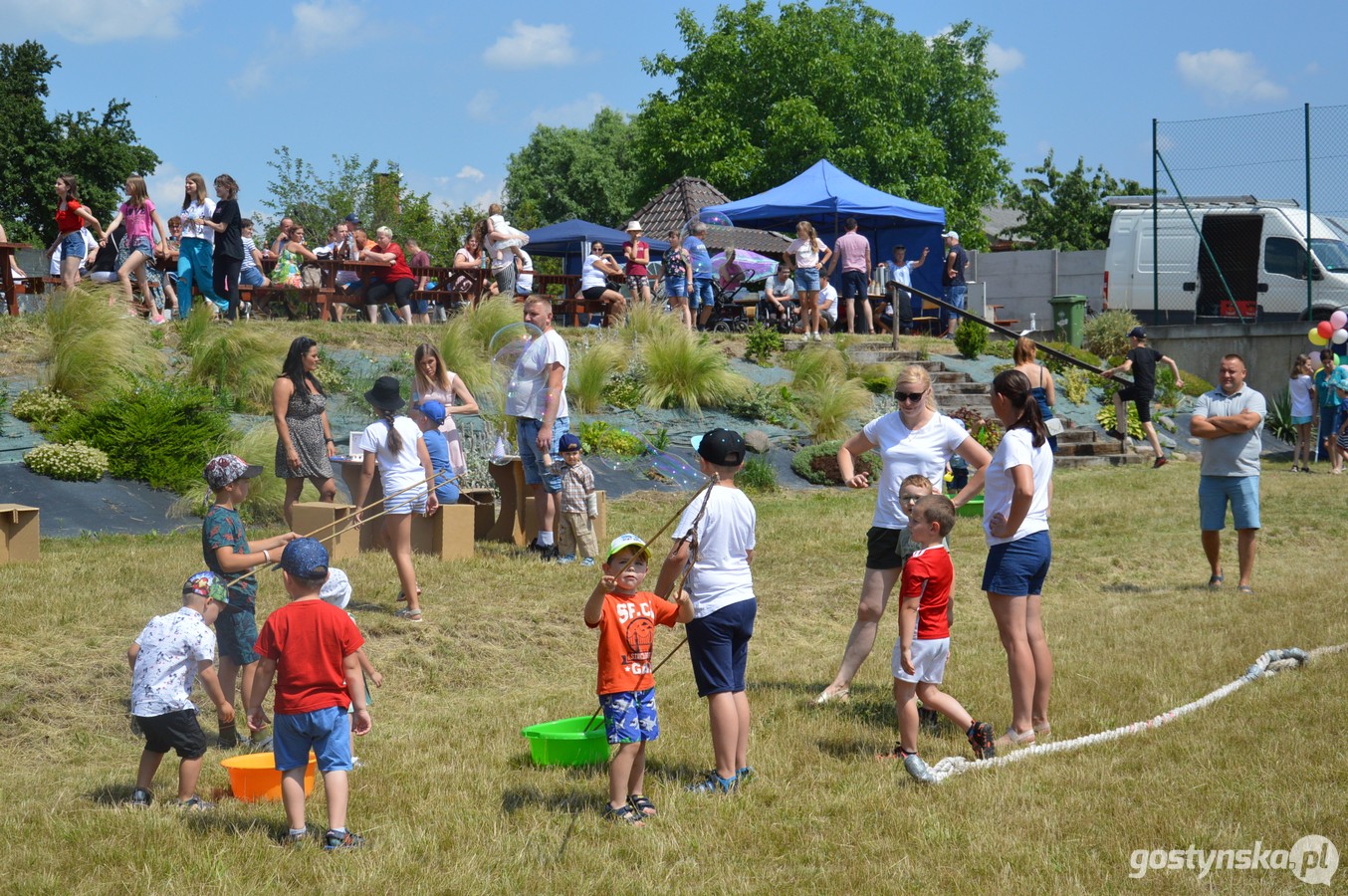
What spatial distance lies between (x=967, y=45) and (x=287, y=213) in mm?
27914

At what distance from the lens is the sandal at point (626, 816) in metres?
4.83

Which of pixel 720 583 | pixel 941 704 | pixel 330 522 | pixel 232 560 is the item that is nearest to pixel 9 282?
pixel 330 522

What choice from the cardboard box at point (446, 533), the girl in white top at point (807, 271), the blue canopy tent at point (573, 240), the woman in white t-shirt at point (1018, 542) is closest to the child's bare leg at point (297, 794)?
the woman in white t-shirt at point (1018, 542)

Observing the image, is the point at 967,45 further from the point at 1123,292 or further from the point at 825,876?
the point at 825,876

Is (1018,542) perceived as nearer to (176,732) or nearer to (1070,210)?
(176,732)

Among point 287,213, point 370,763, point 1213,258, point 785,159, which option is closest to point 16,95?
point 287,213

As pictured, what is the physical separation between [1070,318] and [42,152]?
29.9m

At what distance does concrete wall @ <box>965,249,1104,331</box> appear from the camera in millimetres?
34062

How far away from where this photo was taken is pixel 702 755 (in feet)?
19.0

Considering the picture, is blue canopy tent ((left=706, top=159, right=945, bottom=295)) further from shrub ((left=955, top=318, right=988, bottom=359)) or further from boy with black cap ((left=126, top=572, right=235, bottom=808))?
boy with black cap ((left=126, top=572, right=235, bottom=808))

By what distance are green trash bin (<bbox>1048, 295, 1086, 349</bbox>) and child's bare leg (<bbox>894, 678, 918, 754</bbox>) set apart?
17.7m

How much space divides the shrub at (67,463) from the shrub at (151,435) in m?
0.24

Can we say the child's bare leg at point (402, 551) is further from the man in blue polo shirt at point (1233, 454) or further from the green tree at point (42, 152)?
the green tree at point (42, 152)

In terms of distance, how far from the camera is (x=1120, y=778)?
17.2 feet
